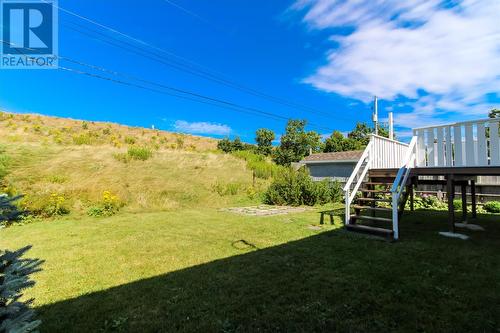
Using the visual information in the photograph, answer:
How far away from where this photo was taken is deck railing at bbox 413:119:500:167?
5512 millimetres

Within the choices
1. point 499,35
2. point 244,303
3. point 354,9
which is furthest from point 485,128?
point 244,303

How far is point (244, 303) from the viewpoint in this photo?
2.88 meters

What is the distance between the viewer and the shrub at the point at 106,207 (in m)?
8.88

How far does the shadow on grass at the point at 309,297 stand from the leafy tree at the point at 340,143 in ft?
86.3

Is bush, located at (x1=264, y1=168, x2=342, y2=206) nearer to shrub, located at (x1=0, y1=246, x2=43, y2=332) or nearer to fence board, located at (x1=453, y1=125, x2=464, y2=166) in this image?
fence board, located at (x1=453, y1=125, x2=464, y2=166)

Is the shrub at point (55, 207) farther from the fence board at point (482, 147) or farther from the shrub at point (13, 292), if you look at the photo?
the fence board at point (482, 147)

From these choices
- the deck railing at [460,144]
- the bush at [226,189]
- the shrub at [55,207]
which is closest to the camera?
the deck railing at [460,144]

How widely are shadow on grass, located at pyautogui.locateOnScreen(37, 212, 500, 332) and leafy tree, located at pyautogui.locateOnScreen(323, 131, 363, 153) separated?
2630cm

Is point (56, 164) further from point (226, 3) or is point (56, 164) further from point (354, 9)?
point (354, 9)

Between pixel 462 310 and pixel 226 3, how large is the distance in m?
13.1

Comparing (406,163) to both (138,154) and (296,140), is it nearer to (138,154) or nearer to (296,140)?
(138,154)

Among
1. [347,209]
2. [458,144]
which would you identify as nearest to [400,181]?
[347,209]

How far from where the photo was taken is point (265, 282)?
11.2 ft

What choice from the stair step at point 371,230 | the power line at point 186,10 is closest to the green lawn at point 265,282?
the stair step at point 371,230
